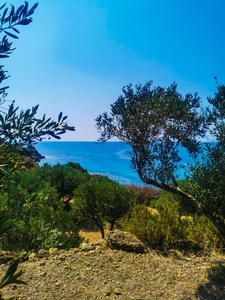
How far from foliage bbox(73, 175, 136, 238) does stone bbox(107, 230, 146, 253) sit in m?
5.87

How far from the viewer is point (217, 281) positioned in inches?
206

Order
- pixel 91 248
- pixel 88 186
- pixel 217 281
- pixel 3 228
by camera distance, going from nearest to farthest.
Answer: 1. pixel 3 228
2. pixel 217 281
3. pixel 91 248
4. pixel 88 186

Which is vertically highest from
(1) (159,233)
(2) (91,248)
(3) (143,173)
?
(3) (143,173)

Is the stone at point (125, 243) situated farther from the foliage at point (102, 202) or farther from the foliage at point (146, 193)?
the foliage at point (146, 193)

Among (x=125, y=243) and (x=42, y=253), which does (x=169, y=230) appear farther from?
(x=42, y=253)

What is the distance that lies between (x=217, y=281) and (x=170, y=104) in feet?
10.8

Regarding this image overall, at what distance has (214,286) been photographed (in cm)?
508

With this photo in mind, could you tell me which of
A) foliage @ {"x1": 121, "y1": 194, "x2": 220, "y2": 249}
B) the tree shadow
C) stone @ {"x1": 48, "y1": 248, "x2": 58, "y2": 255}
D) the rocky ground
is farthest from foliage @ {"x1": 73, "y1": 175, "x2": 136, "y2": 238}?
the tree shadow

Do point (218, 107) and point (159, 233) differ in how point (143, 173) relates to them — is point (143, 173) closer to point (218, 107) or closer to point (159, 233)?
point (218, 107)

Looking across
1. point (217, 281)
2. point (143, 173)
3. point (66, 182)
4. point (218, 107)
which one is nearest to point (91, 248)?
point (143, 173)

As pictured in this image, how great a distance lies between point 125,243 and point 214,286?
7.04 feet

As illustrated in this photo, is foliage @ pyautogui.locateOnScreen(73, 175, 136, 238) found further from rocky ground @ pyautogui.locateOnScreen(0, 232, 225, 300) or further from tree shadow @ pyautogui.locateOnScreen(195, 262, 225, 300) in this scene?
tree shadow @ pyautogui.locateOnScreen(195, 262, 225, 300)

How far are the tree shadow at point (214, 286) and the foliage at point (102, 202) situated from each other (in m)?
7.31

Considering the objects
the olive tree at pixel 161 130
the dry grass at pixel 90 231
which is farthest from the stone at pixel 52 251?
the dry grass at pixel 90 231
